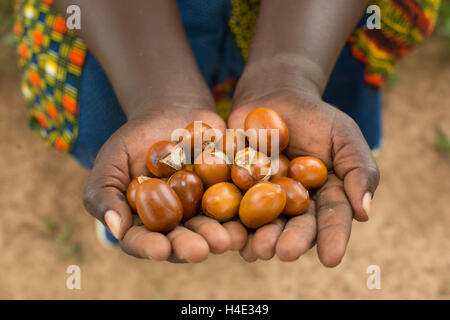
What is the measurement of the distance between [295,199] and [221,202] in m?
0.30

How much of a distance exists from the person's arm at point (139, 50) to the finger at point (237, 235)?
2.41 ft

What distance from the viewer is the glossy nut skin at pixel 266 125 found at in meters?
2.02

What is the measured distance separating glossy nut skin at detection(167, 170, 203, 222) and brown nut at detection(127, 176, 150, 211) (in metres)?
0.13

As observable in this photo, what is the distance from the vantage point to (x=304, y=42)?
2404 mm

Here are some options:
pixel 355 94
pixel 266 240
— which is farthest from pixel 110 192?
pixel 355 94

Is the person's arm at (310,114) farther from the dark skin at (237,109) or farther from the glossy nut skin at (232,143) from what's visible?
the glossy nut skin at (232,143)

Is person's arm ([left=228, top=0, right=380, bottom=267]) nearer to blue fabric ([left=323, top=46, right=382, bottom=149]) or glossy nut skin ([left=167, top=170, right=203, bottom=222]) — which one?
glossy nut skin ([left=167, top=170, right=203, bottom=222])

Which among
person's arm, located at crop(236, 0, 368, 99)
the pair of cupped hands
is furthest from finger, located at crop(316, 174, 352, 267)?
person's arm, located at crop(236, 0, 368, 99)

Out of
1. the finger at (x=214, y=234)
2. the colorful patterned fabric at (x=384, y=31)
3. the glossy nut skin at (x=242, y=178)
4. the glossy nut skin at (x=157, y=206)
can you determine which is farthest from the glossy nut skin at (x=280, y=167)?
the colorful patterned fabric at (x=384, y=31)

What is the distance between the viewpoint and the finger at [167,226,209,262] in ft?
5.41

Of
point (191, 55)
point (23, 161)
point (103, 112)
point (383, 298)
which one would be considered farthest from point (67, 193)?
point (383, 298)

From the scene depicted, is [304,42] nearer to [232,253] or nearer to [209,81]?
[209,81]

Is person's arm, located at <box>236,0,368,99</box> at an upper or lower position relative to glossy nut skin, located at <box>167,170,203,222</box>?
upper

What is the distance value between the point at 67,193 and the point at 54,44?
158cm
